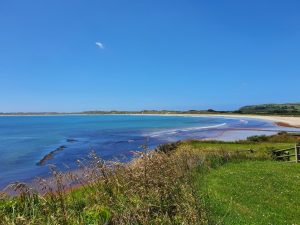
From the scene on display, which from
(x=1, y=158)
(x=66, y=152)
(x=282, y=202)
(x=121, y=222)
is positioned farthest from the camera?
(x=66, y=152)

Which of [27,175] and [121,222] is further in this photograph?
[27,175]

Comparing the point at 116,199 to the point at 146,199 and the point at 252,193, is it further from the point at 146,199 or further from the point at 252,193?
the point at 252,193

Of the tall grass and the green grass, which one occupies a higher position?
the tall grass

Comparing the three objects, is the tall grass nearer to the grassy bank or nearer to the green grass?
the grassy bank

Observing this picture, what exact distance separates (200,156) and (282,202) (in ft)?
26.8

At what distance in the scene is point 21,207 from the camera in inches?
295

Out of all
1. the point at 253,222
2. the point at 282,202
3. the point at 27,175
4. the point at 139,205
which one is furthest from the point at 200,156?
the point at 27,175

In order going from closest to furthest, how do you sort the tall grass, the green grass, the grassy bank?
1. the tall grass
2. the grassy bank
3. the green grass

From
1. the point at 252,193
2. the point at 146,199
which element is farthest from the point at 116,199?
the point at 252,193

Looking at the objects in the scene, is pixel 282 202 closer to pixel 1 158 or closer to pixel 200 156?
pixel 200 156

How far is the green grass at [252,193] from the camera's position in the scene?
39.4 feet

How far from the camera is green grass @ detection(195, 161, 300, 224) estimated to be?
1202 centimetres

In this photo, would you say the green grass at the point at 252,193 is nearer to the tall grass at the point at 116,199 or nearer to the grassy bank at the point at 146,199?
the grassy bank at the point at 146,199

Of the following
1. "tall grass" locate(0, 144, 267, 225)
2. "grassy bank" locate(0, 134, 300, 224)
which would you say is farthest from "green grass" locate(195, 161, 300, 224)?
"tall grass" locate(0, 144, 267, 225)
